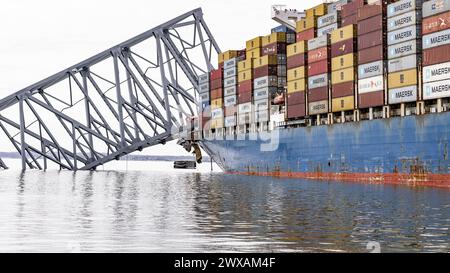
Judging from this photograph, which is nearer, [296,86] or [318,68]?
[318,68]

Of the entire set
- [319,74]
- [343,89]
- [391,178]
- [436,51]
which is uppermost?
[319,74]

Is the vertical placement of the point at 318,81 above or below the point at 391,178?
above

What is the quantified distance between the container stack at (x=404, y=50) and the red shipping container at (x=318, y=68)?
12.0 m

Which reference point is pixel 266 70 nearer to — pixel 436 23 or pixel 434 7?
pixel 434 7

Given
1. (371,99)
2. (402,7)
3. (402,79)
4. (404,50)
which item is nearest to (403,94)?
(402,79)

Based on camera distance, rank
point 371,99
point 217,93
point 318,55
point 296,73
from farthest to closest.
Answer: point 217,93
point 296,73
point 318,55
point 371,99

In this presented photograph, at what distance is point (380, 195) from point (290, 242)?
26.9 m

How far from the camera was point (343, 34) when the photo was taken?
3029 inches

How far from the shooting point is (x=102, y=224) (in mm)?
29188

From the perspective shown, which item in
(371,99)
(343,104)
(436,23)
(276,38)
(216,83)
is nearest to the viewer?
(436,23)

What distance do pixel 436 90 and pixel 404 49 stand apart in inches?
237

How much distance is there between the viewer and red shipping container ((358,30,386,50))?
70375 mm

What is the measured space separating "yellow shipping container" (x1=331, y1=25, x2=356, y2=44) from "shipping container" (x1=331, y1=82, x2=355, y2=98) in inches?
183

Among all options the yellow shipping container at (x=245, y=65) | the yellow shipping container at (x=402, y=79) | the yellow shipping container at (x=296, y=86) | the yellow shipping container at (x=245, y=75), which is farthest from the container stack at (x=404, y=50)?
the yellow shipping container at (x=245, y=75)
